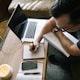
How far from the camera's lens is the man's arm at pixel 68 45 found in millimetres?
1227

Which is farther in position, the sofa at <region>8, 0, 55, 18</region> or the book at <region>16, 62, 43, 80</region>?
the sofa at <region>8, 0, 55, 18</region>

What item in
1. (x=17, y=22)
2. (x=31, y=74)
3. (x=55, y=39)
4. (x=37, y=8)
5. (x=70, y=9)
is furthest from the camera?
(x=37, y=8)

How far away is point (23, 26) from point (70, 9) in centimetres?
64

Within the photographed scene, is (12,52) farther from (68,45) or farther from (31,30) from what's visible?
(68,45)

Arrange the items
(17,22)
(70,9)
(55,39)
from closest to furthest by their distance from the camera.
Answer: (70,9)
(55,39)
(17,22)


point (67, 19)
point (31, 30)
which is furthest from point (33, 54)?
point (67, 19)

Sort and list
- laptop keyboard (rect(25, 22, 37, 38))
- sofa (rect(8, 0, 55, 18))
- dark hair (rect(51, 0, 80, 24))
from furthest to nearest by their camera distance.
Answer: sofa (rect(8, 0, 55, 18)) < laptop keyboard (rect(25, 22, 37, 38)) < dark hair (rect(51, 0, 80, 24))

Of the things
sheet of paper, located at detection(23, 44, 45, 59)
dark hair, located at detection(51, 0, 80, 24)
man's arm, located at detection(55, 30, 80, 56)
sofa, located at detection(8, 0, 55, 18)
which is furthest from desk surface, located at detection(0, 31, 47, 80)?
sofa, located at detection(8, 0, 55, 18)

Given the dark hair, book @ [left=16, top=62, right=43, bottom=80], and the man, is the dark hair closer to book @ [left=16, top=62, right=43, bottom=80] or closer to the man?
the man

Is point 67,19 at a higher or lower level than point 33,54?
higher

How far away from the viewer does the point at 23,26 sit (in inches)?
61.6

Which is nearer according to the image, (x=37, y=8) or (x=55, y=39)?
(x=55, y=39)

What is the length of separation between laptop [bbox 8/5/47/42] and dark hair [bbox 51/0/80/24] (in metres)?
0.46

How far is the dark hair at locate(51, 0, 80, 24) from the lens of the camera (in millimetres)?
1011
